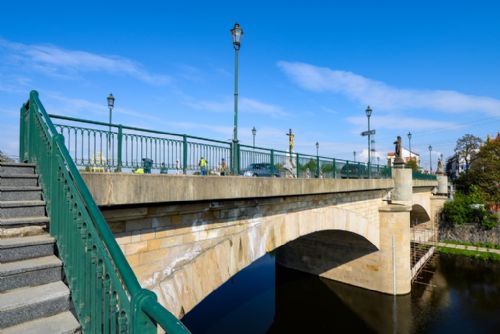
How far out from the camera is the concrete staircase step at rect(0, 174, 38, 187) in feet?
13.1

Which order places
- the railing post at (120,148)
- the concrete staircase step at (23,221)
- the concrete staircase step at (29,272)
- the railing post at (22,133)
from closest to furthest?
the concrete staircase step at (29,272) < the concrete staircase step at (23,221) < the railing post at (120,148) < the railing post at (22,133)

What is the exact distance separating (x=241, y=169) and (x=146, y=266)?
3.18 metres

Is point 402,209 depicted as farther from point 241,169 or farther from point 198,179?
point 198,179

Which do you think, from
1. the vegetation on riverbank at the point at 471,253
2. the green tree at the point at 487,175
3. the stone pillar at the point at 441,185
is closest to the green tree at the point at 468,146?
the green tree at the point at 487,175

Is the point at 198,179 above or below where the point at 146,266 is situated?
above

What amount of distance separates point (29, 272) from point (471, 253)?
29143 millimetres

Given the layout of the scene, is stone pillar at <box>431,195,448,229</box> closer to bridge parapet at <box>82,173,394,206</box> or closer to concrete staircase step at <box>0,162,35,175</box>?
bridge parapet at <box>82,173,394,206</box>

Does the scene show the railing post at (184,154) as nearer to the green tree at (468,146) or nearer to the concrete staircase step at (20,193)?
the concrete staircase step at (20,193)

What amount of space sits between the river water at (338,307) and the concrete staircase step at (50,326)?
452 inches

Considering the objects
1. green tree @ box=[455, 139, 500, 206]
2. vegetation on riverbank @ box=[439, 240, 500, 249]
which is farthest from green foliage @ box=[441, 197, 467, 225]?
green tree @ box=[455, 139, 500, 206]

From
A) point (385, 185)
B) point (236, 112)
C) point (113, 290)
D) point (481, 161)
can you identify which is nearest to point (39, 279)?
point (113, 290)

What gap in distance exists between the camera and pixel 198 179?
5344 millimetres

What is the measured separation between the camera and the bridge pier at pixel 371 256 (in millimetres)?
15547

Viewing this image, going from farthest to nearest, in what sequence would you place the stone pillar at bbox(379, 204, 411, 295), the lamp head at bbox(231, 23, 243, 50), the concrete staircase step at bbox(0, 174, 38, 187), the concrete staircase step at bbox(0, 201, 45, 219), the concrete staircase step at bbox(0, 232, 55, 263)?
the stone pillar at bbox(379, 204, 411, 295) < the lamp head at bbox(231, 23, 243, 50) < the concrete staircase step at bbox(0, 174, 38, 187) < the concrete staircase step at bbox(0, 201, 45, 219) < the concrete staircase step at bbox(0, 232, 55, 263)
